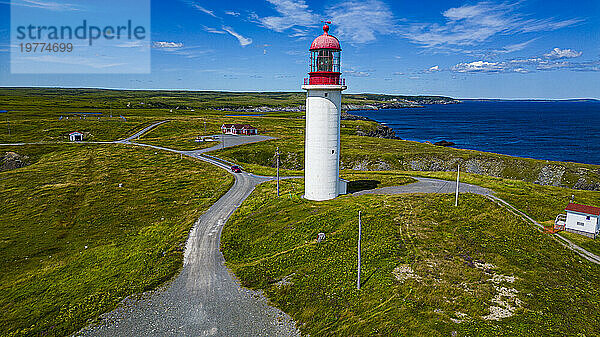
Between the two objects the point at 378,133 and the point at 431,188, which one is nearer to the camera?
the point at 431,188

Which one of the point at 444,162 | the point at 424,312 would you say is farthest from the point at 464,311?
the point at 444,162

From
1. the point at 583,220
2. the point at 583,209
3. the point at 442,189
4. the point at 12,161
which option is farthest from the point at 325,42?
the point at 12,161

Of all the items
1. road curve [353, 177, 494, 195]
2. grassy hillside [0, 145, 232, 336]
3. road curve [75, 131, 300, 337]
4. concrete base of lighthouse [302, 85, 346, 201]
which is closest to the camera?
road curve [75, 131, 300, 337]

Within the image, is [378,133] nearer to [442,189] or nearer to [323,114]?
[442,189]

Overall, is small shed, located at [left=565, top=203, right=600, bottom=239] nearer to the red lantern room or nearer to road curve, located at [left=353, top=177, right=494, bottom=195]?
road curve, located at [left=353, top=177, right=494, bottom=195]

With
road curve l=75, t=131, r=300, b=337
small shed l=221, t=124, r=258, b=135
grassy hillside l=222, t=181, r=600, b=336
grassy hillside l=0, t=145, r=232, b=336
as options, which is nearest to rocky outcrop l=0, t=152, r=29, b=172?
grassy hillside l=0, t=145, r=232, b=336

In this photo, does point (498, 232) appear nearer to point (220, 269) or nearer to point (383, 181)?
point (383, 181)

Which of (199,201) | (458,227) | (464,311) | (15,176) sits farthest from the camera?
(15,176)
